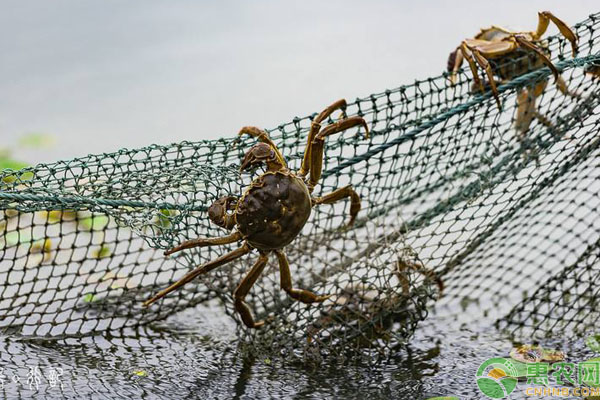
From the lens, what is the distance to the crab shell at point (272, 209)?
2.52m

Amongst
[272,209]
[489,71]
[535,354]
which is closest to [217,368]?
[272,209]

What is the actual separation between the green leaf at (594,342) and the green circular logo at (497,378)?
16.3 inches

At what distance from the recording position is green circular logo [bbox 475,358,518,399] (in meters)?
2.70

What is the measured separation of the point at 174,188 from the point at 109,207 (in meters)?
0.23

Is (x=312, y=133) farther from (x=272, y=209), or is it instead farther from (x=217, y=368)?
(x=217, y=368)

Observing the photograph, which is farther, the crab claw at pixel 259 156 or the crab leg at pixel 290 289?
the crab leg at pixel 290 289

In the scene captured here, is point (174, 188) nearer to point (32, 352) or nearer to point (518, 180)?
point (32, 352)

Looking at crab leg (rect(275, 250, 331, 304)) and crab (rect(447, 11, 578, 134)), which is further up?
crab (rect(447, 11, 578, 134))

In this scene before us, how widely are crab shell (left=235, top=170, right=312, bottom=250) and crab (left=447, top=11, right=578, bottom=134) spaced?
0.83 m

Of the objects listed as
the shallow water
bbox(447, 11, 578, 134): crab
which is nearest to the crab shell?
the shallow water

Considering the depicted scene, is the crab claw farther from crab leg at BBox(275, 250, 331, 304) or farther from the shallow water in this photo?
the shallow water

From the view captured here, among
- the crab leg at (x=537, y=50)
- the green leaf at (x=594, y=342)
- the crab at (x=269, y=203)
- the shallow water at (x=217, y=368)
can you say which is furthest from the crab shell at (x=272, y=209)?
the green leaf at (x=594, y=342)

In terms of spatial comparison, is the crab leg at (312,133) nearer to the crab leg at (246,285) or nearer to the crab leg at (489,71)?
the crab leg at (246,285)

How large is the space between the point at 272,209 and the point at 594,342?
5.22 ft
